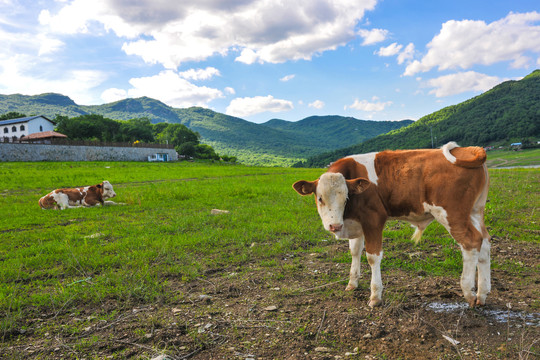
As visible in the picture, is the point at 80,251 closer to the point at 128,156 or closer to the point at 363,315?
the point at 363,315

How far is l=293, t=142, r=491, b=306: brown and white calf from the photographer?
4396mm

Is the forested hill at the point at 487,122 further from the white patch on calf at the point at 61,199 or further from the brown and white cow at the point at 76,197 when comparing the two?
the white patch on calf at the point at 61,199

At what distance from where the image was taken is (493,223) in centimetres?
883

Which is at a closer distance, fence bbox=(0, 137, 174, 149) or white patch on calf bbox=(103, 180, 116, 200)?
white patch on calf bbox=(103, 180, 116, 200)

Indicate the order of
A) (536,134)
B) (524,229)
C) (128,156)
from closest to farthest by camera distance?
(524,229)
(128,156)
(536,134)

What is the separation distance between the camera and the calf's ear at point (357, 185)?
4.44m

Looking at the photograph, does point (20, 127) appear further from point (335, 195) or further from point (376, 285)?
point (376, 285)

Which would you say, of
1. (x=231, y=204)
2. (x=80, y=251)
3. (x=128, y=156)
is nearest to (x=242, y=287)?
(x=80, y=251)

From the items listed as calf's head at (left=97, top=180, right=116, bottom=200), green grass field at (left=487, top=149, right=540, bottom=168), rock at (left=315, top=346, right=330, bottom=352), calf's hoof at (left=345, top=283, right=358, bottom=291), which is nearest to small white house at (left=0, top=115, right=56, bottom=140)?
calf's head at (left=97, top=180, right=116, bottom=200)

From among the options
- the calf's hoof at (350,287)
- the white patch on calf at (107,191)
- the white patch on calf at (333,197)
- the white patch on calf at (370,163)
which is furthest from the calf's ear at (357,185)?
the white patch on calf at (107,191)

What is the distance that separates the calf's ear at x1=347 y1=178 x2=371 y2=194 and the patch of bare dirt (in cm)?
173

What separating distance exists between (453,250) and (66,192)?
15577mm

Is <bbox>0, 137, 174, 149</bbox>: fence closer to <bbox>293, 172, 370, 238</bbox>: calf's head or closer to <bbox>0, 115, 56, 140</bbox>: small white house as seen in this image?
<bbox>0, 115, 56, 140</bbox>: small white house

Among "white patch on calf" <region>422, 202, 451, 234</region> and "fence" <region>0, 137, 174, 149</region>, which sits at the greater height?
"fence" <region>0, 137, 174, 149</region>
